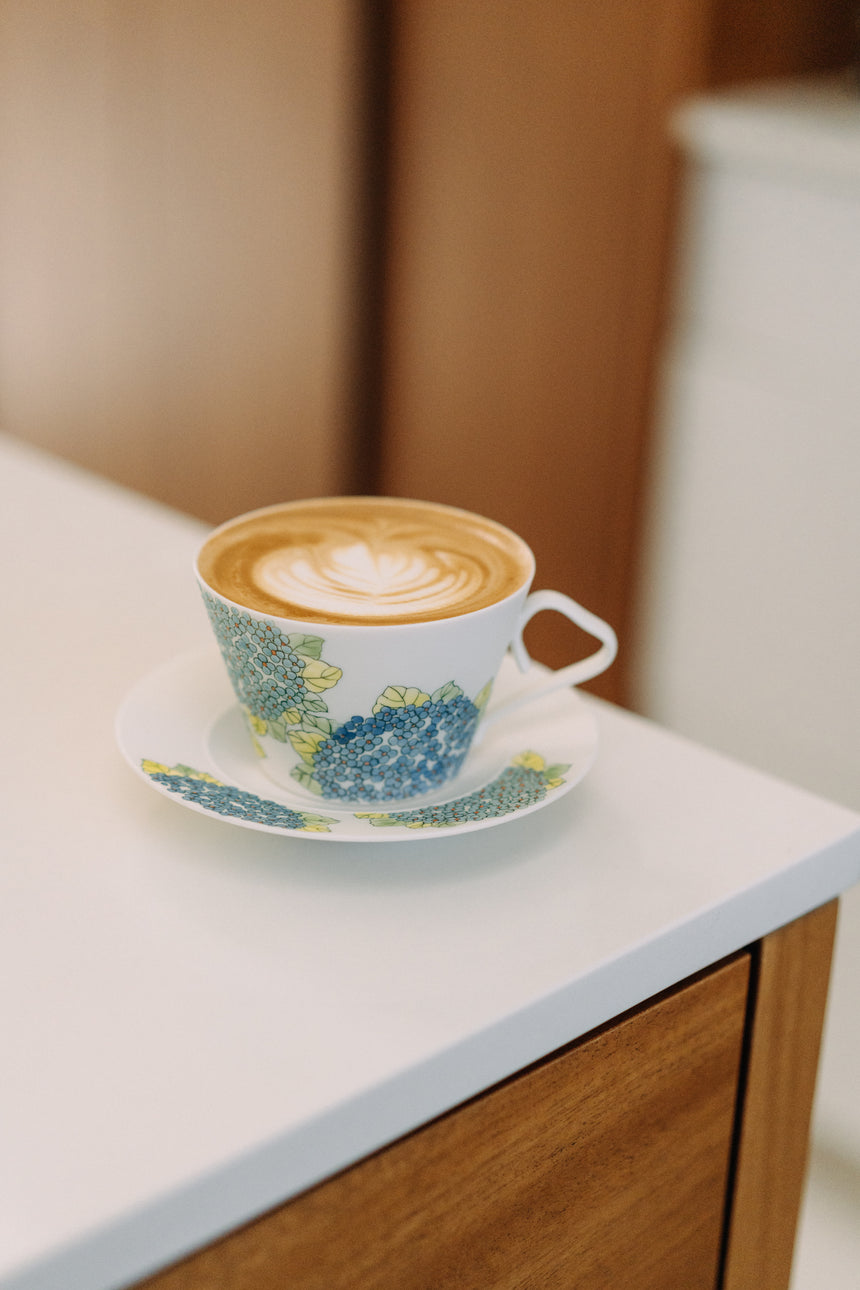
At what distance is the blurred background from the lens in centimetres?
148

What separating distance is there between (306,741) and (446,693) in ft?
0.17

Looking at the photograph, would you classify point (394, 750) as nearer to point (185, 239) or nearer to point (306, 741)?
point (306, 741)

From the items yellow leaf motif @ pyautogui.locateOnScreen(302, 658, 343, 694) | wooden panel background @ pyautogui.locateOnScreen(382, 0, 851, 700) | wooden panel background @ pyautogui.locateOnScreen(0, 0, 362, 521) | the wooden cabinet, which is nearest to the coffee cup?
yellow leaf motif @ pyautogui.locateOnScreen(302, 658, 343, 694)

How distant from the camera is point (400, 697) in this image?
0.44 metres

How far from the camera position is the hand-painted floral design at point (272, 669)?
437mm

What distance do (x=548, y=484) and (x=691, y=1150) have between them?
1.32 meters

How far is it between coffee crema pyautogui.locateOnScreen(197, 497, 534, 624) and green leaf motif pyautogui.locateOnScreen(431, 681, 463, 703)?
0.9 inches

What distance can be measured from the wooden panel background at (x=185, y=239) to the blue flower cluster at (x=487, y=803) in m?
1.44

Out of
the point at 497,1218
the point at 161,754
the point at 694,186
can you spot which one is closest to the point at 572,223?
the point at 694,186

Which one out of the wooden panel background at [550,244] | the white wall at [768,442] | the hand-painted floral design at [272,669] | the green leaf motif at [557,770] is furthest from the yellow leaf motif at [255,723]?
the wooden panel background at [550,244]

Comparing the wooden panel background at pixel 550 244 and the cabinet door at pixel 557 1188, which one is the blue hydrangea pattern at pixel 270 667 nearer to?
the cabinet door at pixel 557 1188

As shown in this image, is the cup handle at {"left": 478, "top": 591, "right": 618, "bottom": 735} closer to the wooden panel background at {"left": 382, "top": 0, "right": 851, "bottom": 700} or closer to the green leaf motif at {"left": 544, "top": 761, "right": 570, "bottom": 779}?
the green leaf motif at {"left": 544, "top": 761, "right": 570, "bottom": 779}

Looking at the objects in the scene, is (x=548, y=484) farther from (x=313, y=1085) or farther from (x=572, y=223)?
(x=313, y=1085)

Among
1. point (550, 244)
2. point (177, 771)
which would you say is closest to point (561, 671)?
point (177, 771)
